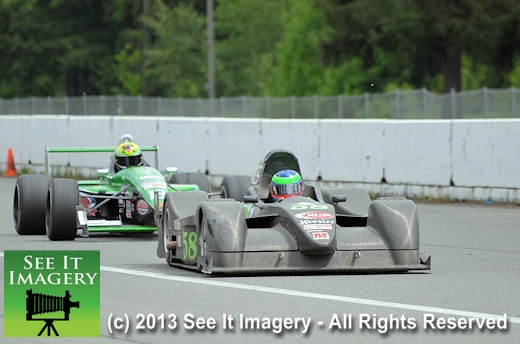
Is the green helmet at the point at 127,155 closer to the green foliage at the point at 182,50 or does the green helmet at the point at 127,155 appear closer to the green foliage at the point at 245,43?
the green foliage at the point at 245,43

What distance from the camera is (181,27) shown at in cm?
6738

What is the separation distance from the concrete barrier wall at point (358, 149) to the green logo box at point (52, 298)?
35.3 ft

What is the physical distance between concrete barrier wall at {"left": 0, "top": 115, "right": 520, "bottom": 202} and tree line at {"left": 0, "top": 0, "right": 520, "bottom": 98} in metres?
22.2

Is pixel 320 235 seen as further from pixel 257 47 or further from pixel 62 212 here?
pixel 257 47

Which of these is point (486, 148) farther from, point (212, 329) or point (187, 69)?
point (187, 69)

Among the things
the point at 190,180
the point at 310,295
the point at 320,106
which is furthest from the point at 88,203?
the point at 320,106

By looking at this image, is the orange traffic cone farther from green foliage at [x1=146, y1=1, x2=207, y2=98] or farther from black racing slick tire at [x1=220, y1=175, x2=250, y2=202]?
green foliage at [x1=146, y1=1, x2=207, y2=98]

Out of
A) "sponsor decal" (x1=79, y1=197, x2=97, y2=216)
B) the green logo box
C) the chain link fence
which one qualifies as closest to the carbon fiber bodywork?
the green logo box

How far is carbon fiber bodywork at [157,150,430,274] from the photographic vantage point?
12.2 metres

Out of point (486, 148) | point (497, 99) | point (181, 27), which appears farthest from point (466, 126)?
point (181, 27)

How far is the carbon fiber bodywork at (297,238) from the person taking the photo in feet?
39.9

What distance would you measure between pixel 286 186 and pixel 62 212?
3699 millimetres

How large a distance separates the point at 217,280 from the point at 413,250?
1784 millimetres

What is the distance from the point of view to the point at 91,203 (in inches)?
691
